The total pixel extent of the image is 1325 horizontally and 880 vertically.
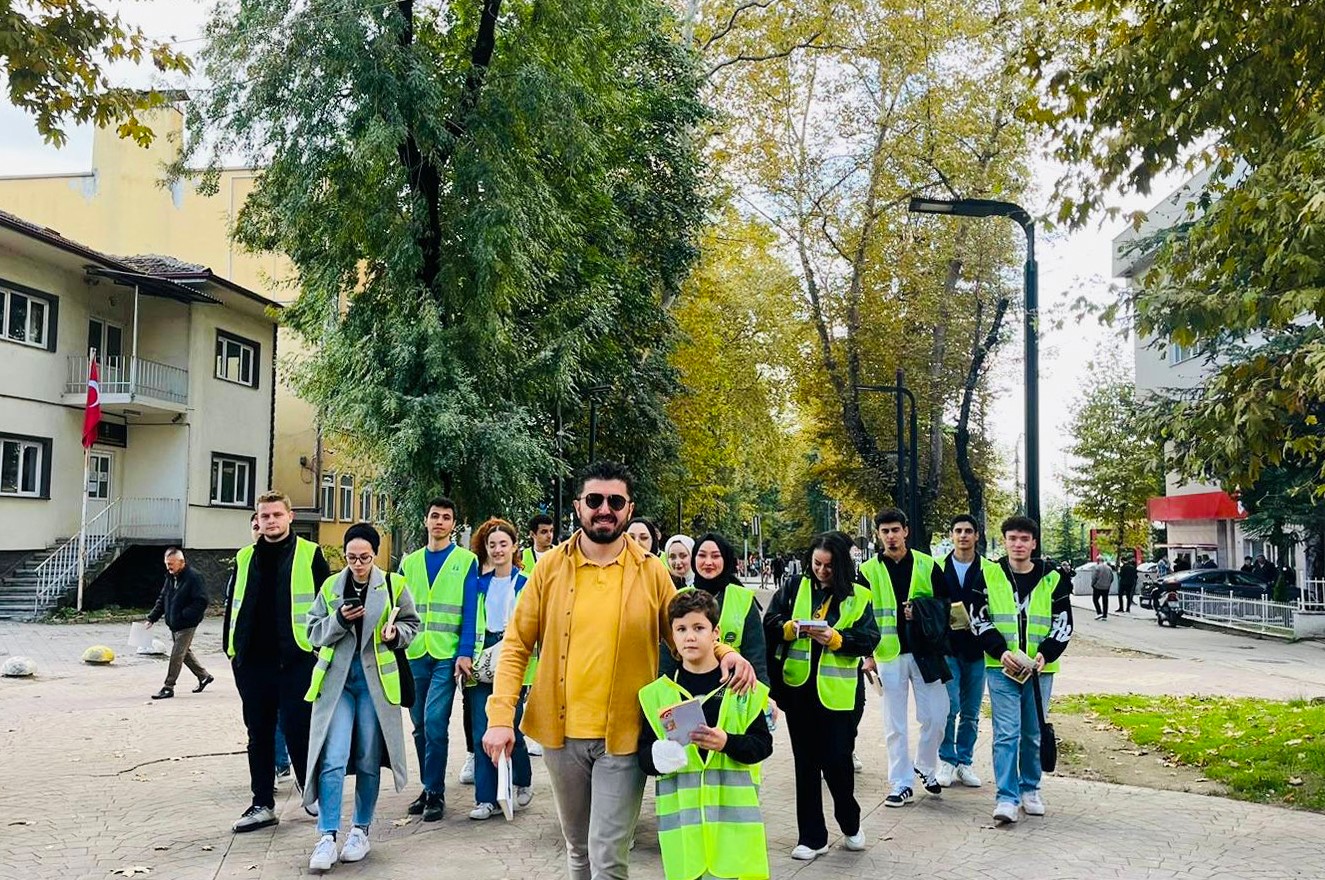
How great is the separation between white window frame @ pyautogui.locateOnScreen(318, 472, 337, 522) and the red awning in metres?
29.7

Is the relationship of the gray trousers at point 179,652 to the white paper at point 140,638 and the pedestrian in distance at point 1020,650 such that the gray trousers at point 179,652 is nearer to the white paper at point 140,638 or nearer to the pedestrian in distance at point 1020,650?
the white paper at point 140,638

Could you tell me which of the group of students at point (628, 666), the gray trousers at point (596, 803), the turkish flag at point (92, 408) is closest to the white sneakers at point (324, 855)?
the group of students at point (628, 666)

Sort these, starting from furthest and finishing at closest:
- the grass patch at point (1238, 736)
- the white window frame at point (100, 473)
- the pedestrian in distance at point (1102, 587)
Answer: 1. the pedestrian in distance at point (1102, 587)
2. the white window frame at point (100, 473)
3. the grass patch at point (1238, 736)

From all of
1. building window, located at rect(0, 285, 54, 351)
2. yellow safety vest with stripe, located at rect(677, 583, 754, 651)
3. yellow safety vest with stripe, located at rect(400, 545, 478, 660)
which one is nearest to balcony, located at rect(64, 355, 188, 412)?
building window, located at rect(0, 285, 54, 351)

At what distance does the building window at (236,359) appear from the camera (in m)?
32.6

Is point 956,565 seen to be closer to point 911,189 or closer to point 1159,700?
point 1159,700

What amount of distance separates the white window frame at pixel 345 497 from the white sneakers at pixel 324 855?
38.0 meters

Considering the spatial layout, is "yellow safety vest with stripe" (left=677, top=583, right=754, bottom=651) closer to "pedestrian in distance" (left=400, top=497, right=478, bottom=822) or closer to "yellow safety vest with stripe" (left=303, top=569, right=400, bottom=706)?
"yellow safety vest with stripe" (left=303, top=569, right=400, bottom=706)

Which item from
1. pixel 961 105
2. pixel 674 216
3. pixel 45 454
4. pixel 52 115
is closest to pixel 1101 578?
pixel 961 105

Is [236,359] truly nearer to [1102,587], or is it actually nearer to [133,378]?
[133,378]

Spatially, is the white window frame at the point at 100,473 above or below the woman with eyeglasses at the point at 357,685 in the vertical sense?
above

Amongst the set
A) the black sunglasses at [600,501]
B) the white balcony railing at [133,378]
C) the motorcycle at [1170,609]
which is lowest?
the motorcycle at [1170,609]

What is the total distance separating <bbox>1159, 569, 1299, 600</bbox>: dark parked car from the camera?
34.0m

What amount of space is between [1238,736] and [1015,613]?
15.5 feet
